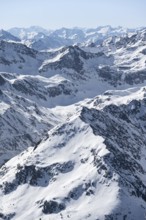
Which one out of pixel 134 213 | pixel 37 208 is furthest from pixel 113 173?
pixel 37 208

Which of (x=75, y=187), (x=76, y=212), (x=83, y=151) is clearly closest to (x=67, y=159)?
(x=83, y=151)

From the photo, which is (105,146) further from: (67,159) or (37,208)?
(37,208)

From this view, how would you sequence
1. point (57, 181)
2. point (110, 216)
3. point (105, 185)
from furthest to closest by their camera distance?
point (57, 181), point (105, 185), point (110, 216)

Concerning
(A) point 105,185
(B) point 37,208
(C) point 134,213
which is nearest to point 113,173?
(A) point 105,185

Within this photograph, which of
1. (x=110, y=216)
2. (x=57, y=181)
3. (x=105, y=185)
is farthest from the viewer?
(x=57, y=181)

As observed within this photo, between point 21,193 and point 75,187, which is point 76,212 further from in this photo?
point 21,193

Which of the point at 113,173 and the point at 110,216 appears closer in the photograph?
the point at 110,216

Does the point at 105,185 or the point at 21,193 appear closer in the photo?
the point at 105,185
